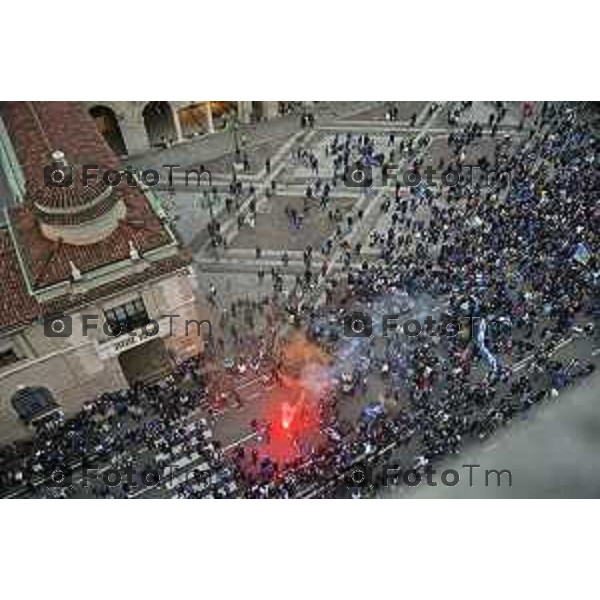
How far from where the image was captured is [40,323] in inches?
1352

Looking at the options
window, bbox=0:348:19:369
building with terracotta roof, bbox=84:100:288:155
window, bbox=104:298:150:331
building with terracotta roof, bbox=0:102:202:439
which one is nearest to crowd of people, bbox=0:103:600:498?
building with terracotta roof, bbox=0:102:202:439

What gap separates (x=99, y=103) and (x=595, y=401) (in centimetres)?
3656

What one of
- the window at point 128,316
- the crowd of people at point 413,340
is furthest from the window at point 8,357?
the crowd of people at point 413,340

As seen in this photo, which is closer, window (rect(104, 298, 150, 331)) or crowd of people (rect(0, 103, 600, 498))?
window (rect(104, 298, 150, 331))

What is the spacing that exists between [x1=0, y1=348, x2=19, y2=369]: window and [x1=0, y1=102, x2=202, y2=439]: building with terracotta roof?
0.05 m

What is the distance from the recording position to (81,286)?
1347 inches

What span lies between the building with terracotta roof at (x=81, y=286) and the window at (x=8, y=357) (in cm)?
5

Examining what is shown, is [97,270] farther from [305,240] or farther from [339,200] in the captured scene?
[339,200]

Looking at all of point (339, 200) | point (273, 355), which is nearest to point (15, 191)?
point (273, 355)

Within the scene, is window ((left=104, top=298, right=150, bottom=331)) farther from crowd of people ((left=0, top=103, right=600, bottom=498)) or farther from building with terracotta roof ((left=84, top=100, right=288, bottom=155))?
building with terracotta roof ((left=84, top=100, right=288, bottom=155))

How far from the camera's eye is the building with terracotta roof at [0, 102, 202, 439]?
34.1 metres

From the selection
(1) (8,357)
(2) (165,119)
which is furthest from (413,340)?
(2) (165,119)

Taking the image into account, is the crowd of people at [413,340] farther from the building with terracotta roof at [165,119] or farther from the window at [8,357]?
the building with terracotta roof at [165,119]

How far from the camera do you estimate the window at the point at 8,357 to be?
34.7 meters
